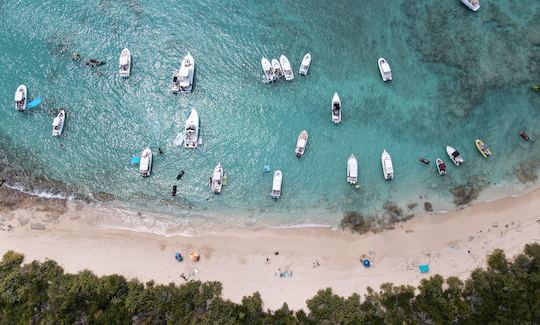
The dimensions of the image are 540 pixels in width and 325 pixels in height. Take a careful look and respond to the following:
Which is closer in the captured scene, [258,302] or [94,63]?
[258,302]

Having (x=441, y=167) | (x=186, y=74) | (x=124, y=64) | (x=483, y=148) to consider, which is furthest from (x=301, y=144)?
(x=124, y=64)

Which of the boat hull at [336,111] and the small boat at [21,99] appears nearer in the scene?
the boat hull at [336,111]

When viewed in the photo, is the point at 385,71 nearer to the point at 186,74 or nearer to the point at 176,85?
the point at 186,74

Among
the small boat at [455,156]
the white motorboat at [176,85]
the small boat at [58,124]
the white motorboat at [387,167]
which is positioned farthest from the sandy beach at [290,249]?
the white motorboat at [176,85]

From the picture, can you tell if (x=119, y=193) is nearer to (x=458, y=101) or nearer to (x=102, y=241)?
(x=102, y=241)

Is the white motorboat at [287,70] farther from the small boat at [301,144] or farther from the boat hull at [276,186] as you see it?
the boat hull at [276,186]

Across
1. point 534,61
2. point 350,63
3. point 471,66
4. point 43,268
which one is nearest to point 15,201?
point 43,268

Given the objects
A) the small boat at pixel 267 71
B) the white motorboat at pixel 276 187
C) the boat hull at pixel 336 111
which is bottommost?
the white motorboat at pixel 276 187
